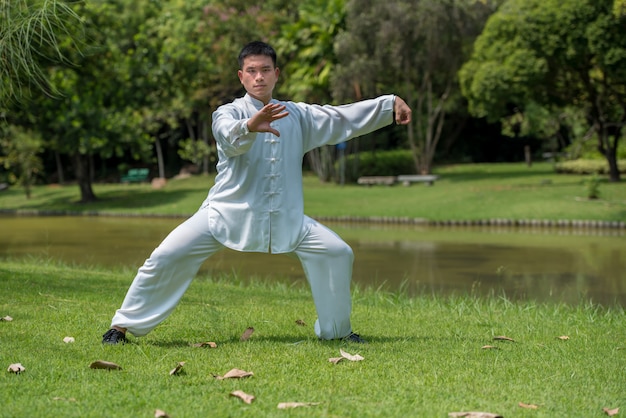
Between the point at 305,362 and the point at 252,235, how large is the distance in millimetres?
959

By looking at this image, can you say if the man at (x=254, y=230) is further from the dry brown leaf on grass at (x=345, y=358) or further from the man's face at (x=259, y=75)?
the dry brown leaf on grass at (x=345, y=358)

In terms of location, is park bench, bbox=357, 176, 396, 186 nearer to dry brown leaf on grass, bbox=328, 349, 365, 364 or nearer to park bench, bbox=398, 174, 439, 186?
park bench, bbox=398, 174, 439, 186

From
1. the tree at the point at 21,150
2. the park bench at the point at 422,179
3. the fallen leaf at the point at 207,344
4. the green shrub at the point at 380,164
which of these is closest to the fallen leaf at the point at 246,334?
the fallen leaf at the point at 207,344

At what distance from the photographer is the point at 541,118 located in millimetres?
34781

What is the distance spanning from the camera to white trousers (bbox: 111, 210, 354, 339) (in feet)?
16.8

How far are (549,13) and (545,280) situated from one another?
48.9 feet

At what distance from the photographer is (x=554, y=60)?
25594 millimetres

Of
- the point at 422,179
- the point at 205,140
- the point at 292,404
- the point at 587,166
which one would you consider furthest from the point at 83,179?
the point at 292,404

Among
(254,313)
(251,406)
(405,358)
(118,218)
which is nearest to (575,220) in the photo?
(118,218)

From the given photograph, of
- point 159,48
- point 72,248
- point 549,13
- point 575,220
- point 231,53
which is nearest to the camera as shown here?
point 72,248

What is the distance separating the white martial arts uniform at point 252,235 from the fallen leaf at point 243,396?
1468mm

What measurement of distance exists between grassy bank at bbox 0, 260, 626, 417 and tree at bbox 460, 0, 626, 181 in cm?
1879

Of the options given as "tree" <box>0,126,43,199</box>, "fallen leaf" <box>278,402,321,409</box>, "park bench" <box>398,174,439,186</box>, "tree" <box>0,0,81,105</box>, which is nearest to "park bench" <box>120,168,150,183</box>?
"tree" <box>0,126,43,199</box>

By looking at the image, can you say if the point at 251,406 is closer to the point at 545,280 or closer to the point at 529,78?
the point at 545,280
